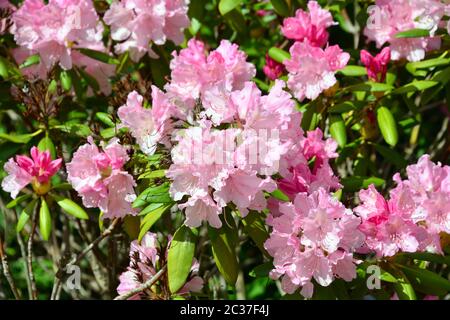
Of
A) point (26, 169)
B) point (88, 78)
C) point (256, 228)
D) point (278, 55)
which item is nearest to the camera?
point (256, 228)

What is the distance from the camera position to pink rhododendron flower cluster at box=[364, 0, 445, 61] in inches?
104

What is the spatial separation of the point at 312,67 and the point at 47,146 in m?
0.91

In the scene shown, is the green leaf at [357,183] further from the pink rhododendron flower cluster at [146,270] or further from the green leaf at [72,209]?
the green leaf at [72,209]

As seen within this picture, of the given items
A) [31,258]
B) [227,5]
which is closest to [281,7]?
[227,5]

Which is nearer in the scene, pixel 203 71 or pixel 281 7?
pixel 203 71

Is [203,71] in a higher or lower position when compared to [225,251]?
higher

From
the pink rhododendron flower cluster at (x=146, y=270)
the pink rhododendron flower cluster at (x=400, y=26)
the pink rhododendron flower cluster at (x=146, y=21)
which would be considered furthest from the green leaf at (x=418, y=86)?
the pink rhododendron flower cluster at (x=146, y=270)

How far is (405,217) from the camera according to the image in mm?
2107

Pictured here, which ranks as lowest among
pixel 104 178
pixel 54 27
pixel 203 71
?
pixel 104 178

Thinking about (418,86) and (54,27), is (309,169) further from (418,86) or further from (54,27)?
(54,27)

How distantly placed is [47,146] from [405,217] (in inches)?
47.5

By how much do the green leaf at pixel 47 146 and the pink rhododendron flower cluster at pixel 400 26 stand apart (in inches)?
45.8

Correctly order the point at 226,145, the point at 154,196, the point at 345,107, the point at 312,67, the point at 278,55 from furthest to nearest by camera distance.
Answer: the point at 278,55 → the point at 345,107 → the point at 312,67 → the point at 154,196 → the point at 226,145
